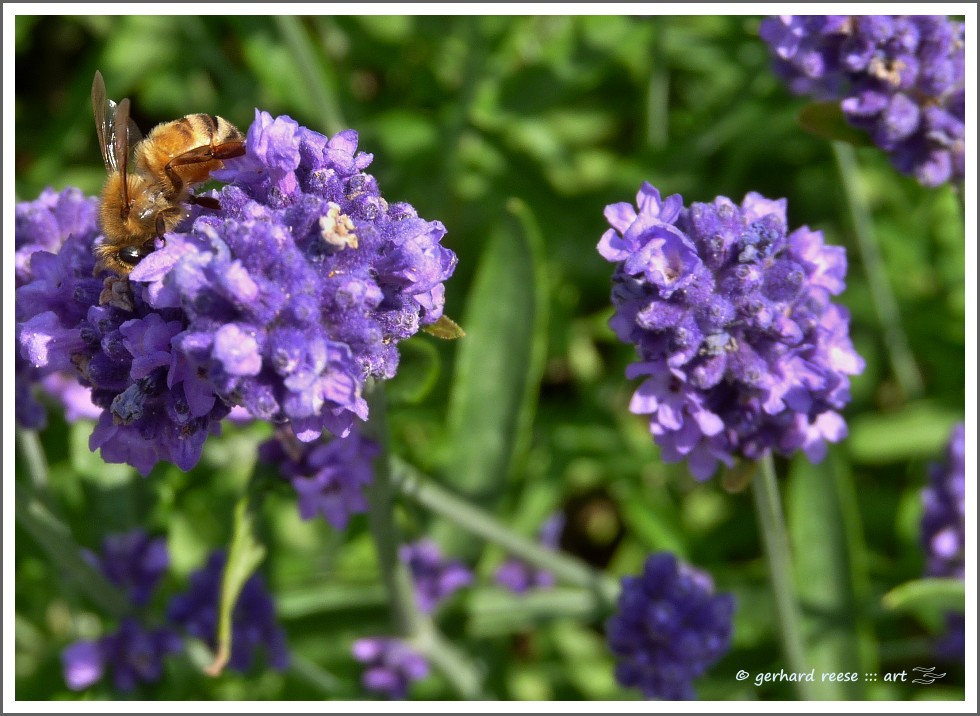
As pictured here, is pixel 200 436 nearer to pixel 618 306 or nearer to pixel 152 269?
pixel 152 269

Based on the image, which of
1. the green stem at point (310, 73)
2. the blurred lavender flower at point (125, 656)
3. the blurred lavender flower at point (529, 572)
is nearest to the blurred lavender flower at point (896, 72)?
the green stem at point (310, 73)

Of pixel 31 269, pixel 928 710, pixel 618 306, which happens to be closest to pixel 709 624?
pixel 928 710

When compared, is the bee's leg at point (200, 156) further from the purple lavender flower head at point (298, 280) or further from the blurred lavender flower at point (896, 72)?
the blurred lavender flower at point (896, 72)

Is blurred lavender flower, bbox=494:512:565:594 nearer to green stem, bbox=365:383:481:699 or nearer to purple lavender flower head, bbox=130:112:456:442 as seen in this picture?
green stem, bbox=365:383:481:699

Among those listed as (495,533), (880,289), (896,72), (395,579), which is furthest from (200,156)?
(880,289)

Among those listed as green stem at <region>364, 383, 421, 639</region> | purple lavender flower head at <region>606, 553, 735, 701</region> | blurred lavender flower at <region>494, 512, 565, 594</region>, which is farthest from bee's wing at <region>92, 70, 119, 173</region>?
blurred lavender flower at <region>494, 512, 565, 594</region>

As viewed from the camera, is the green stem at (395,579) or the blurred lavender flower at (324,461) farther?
the blurred lavender flower at (324,461)
